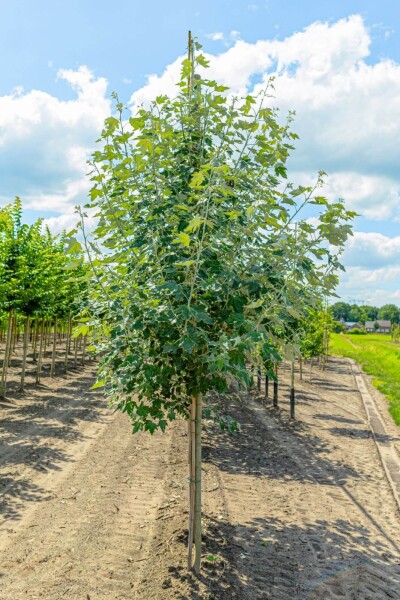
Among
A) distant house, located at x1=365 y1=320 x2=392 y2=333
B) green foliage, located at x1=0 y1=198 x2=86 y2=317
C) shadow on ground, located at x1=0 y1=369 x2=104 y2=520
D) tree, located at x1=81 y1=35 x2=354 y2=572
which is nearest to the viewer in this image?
tree, located at x1=81 y1=35 x2=354 y2=572

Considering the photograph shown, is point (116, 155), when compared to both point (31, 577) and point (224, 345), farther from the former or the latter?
point (31, 577)

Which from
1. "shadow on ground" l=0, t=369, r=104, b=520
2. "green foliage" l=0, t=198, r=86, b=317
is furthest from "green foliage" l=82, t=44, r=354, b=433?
"green foliage" l=0, t=198, r=86, b=317

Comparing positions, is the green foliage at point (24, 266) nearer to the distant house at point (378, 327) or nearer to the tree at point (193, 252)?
the tree at point (193, 252)

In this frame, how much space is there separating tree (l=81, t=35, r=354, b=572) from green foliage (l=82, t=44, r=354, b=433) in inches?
0.6

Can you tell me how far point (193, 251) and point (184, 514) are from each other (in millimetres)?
4590

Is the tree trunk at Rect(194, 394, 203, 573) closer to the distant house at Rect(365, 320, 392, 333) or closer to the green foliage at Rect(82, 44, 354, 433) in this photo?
the green foliage at Rect(82, 44, 354, 433)

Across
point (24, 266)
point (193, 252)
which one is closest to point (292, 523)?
point (193, 252)

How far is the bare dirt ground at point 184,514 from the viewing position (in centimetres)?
558

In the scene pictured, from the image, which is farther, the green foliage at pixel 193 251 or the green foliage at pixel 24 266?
the green foliage at pixel 24 266

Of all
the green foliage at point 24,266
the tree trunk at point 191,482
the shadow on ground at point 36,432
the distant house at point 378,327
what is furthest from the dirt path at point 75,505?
the distant house at point 378,327

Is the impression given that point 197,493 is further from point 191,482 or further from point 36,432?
point 36,432

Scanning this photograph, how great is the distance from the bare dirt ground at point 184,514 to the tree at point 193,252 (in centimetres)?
95

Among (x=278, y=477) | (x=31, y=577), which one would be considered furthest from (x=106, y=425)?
(x=31, y=577)

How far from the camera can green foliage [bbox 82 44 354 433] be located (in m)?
4.58
